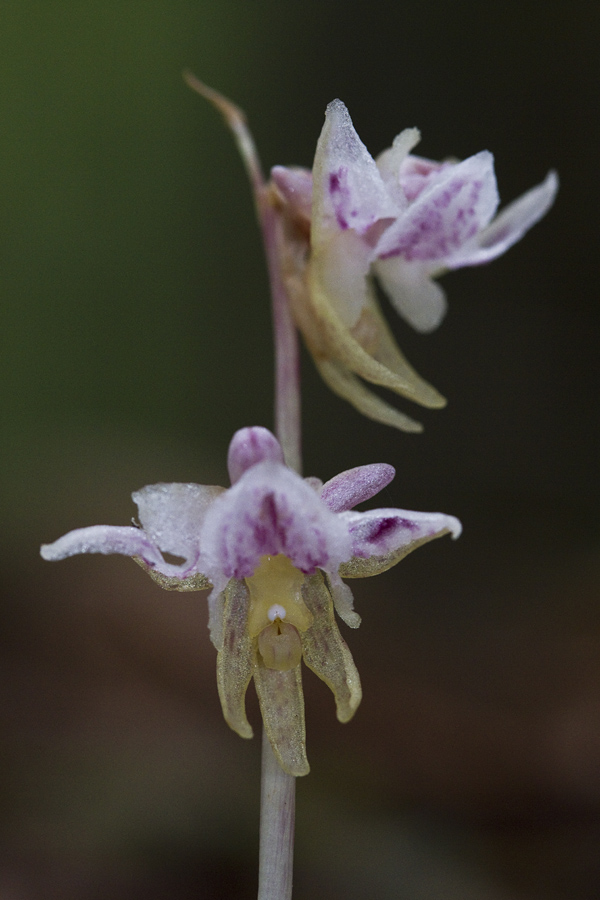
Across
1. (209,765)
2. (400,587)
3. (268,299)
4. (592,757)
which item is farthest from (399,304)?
(268,299)

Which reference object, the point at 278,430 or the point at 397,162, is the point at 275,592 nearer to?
the point at 278,430

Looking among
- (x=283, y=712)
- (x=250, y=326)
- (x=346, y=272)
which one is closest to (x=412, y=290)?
(x=346, y=272)

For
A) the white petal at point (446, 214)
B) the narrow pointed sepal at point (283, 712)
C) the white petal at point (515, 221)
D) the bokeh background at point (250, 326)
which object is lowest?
the narrow pointed sepal at point (283, 712)

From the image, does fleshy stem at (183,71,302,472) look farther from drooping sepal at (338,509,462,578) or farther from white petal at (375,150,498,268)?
drooping sepal at (338,509,462,578)

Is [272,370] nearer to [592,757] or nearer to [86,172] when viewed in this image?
[86,172]

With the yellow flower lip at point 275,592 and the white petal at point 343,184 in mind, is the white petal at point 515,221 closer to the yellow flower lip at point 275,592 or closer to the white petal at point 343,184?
the white petal at point 343,184

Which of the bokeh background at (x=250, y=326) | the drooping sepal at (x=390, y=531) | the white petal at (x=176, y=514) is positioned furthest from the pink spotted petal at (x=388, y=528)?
the bokeh background at (x=250, y=326)

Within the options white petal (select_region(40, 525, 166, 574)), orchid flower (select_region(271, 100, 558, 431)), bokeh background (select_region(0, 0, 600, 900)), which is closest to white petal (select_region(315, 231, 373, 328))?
orchid flower (select_region(271, 100, 558, 431))
